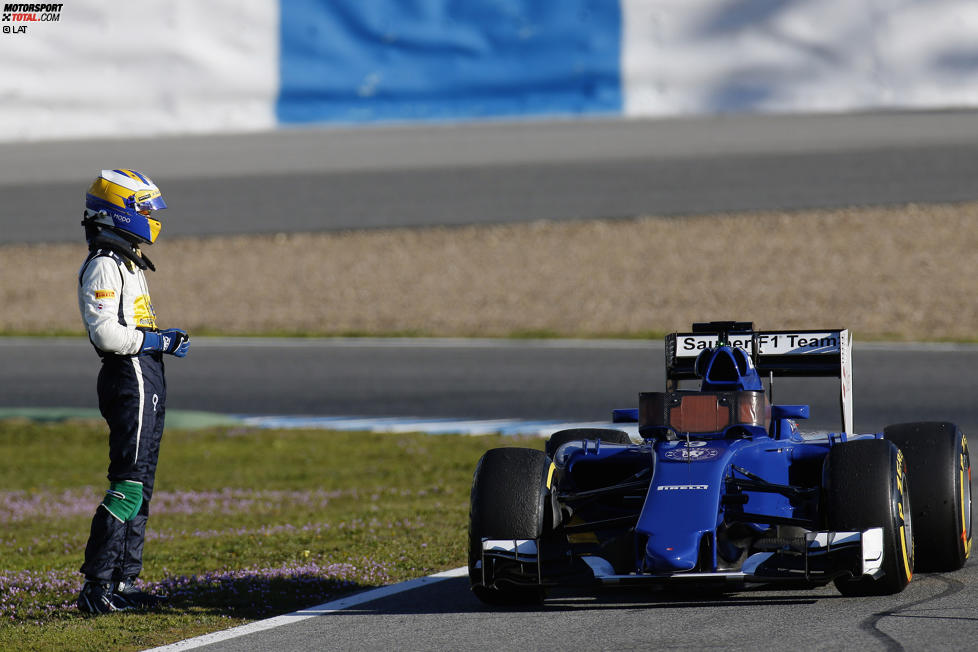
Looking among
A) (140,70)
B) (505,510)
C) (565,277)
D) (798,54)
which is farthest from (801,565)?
(565,277)

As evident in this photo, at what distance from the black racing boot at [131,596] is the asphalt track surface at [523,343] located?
34.0 inches

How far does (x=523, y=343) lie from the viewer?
1870cm

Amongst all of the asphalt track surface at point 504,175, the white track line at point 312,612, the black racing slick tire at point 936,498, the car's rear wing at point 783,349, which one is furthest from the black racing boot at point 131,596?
the asphalt track surface at point 504,175

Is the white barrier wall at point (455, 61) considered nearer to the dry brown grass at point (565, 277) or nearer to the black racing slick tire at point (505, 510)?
the dry brown grass at point (565, 277)

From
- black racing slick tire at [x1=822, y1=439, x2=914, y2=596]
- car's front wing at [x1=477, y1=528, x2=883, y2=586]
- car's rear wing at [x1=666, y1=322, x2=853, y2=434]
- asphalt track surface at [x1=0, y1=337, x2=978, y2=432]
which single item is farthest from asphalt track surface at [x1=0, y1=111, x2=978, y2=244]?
car's front wing at [x1=477, y1=528, x2=883, y2=586]

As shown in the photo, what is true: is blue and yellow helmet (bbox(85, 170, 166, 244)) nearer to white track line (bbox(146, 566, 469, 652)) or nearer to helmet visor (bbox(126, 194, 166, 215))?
helmet visor (bbox(126, 194, 166, 215))

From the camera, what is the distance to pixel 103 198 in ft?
21.3

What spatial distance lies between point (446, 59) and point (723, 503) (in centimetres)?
1339

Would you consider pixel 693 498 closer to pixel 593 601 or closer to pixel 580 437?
pixel 593 601

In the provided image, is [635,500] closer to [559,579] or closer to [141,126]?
[559,579]

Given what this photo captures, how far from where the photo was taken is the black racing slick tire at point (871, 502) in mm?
6105

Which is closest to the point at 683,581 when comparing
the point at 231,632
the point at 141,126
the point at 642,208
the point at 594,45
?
the point at 231,632

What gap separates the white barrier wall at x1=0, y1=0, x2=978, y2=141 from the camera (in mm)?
17906

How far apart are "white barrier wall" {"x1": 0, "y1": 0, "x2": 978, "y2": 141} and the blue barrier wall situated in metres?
0.02
